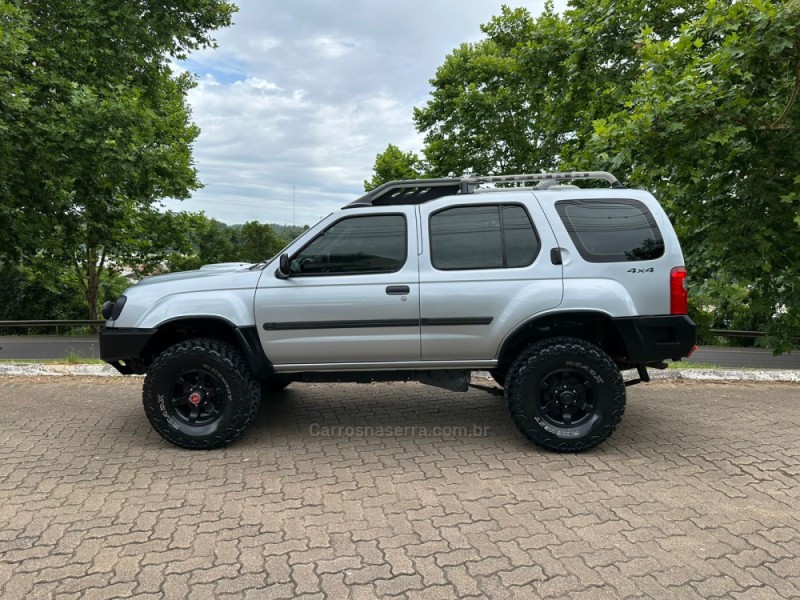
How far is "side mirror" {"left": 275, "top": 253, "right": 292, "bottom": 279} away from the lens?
12.8ft

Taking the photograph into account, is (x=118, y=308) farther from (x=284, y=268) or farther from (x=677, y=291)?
(x=677, y=291)

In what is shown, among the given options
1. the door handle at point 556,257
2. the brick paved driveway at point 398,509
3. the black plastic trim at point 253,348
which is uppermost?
the door handle at point 556,257

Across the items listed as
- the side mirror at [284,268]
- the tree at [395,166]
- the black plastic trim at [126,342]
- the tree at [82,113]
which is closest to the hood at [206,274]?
the side mirror at [284,268]

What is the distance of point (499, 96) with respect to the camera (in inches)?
731

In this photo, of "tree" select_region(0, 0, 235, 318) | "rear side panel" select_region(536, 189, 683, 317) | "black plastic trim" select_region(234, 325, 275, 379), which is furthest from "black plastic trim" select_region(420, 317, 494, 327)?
Answer: "tree" select_region(0, 0, 235, 318)

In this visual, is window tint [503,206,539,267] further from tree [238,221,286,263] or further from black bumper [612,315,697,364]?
tree [238,221,286,263]

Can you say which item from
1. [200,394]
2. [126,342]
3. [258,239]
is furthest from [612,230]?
[258,239]

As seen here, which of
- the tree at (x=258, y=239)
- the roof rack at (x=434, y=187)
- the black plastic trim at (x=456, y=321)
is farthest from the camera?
the tree at (x=258, y=239)

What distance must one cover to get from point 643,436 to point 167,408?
3784 mm

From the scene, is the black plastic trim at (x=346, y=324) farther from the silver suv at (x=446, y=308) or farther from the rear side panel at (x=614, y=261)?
the rear side panel at (x=614, y=261)

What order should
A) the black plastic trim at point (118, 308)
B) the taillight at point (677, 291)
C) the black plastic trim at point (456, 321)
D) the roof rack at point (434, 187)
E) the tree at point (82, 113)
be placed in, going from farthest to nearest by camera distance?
the tree at point (82, 113) < the roof rack at point (434, 187) < the black plastic trim at point (118, 308) < the black plastic trim at point (456, 321) < the taillight at point (677, 291)

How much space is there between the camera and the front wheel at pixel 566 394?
148 inches

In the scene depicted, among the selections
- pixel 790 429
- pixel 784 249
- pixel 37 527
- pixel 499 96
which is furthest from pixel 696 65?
pixel 499 96

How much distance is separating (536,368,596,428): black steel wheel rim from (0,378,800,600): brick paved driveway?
290 mm
